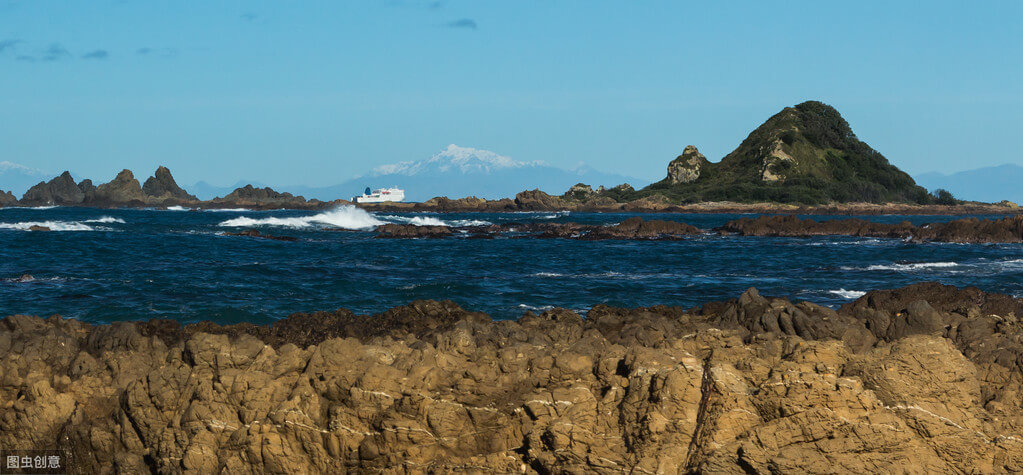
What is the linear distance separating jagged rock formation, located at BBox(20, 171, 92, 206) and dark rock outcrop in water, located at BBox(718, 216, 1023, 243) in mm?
127091

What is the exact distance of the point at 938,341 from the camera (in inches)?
300

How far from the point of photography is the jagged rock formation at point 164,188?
155375 mm

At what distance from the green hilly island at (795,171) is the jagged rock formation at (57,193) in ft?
290

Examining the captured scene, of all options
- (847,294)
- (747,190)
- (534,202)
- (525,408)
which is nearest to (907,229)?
(847,294)

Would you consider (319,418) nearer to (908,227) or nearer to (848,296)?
(848,296)

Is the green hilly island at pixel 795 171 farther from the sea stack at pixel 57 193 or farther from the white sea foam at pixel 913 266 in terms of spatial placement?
the white sea foam at pixel 913 266

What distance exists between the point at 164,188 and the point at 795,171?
115927 millimetres

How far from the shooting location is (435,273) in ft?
90.9

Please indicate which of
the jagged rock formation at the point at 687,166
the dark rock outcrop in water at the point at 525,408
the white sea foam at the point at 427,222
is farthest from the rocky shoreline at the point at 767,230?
the jagged rock formation at the point at 687,166

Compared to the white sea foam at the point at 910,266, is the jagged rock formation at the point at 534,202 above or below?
above

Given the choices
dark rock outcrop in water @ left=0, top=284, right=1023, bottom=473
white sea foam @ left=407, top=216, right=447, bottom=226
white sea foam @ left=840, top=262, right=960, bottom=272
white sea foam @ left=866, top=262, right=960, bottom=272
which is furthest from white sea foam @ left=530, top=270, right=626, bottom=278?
white sea foam @ left=407, top=216, right=447, bottom=226

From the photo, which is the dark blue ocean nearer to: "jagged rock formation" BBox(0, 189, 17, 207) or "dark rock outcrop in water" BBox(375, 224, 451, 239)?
"dark rock outcrop in water" BBox(375, 224, 451, 239)

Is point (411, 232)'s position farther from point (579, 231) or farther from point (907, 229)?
point (907, 229)

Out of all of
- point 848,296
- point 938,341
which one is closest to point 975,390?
point 938,341
